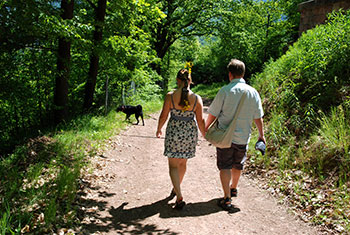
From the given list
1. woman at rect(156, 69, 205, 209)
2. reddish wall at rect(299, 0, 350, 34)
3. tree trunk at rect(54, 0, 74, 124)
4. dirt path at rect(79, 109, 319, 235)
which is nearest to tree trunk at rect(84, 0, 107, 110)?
tree trunk at rect(54, 0, 74, 124)

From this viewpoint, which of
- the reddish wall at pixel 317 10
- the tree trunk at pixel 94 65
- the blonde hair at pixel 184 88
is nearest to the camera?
the blonde hair at pixel 184 88

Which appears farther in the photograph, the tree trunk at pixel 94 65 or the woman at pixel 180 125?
the tree trunk at pixel 94 65

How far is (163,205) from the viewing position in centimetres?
448

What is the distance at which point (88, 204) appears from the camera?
447 cm

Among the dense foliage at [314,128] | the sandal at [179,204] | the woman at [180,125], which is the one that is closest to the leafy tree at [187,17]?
the dense foliage at [314,128]

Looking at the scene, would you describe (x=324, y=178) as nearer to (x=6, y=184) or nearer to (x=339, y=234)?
(x=339, y=234)

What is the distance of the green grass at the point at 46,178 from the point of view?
3.49m

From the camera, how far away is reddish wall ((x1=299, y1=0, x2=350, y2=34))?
9.47m

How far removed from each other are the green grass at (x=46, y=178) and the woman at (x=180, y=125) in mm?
1648

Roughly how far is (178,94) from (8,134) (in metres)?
8.24

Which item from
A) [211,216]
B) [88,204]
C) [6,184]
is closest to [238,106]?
[211,216]

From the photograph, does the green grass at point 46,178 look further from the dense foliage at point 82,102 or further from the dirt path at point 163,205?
the dirt path at point 163,205

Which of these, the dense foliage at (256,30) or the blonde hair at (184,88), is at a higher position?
the dense foliage at (256,30)

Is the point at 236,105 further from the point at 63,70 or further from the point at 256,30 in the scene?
the point at 256,30
